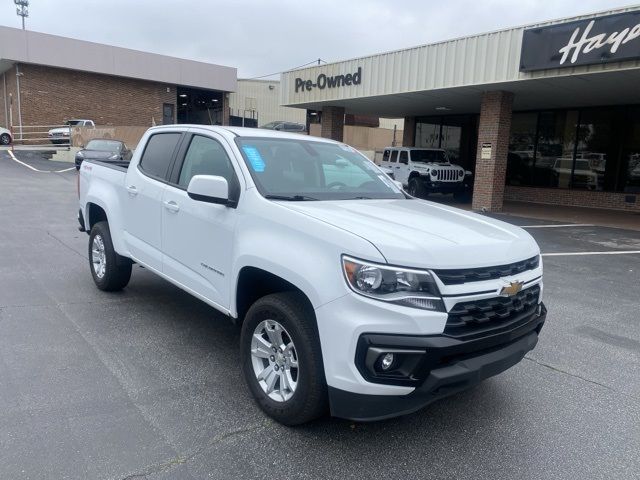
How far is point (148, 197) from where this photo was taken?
4887mm

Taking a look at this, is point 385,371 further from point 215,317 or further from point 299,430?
point 215,317

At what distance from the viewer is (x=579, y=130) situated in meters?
19.0

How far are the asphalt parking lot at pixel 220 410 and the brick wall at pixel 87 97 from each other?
30.4m

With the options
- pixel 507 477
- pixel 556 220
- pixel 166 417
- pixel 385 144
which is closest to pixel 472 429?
pixel 507 477

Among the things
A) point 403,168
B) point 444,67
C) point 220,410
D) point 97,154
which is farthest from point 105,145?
point 220,410

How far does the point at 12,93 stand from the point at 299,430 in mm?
35508

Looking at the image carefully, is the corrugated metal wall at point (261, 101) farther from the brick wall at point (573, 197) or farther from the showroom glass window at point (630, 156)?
the showroom glass window at point (630, 156)

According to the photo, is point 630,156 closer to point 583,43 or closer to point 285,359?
point 583,43

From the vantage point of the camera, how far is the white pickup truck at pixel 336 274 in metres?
2.78

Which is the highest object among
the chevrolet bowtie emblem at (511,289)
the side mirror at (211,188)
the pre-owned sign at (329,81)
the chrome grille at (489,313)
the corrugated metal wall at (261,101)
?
the corrugated metal wall at (261,101)

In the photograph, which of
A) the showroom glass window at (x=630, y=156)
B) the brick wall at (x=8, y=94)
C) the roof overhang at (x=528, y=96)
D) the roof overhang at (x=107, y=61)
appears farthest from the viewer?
the brick wall at (x=8, y=94)

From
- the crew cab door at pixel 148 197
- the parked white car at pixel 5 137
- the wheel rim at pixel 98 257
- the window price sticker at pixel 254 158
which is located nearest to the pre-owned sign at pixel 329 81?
the wheel rim at pixel 98 257

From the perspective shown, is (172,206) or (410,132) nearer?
(172,206)

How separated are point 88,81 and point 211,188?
113 feet
